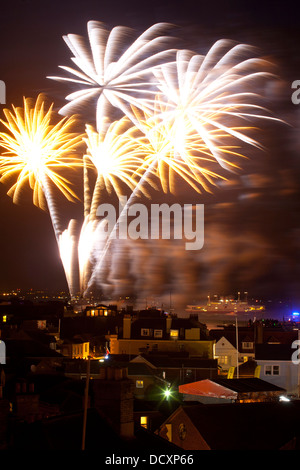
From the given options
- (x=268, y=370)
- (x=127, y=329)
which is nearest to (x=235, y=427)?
(x=268, y=370)

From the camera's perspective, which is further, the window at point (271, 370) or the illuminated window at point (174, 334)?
the illuminated window at point (174, 334)

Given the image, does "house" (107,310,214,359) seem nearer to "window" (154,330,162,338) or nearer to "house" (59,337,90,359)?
"window" (154,330,162,338)

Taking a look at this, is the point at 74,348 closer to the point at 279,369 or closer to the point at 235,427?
the point at 279,369

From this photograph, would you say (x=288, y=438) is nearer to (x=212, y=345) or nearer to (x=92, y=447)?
(x=92, y=447)

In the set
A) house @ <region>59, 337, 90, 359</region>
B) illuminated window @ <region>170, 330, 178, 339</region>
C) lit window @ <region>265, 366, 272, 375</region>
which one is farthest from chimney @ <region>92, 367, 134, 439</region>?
illuminated window @ <region>170, 330, 178, 339</region>

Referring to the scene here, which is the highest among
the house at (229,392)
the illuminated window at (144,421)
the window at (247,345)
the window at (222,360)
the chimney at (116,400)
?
the chimney at (116,400)

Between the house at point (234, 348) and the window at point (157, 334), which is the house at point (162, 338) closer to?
the window at point (157, 334)

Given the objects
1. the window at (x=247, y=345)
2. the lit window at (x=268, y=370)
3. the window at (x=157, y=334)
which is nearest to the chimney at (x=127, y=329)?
the window at (x=157, y=334)

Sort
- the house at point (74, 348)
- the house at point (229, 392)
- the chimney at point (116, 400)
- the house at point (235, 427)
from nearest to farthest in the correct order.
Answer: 1. the chimney at point (116, 400)
2. the house at point (235, 427)
3. the house at point (229, 392)
4. the house at point (74, 348)
